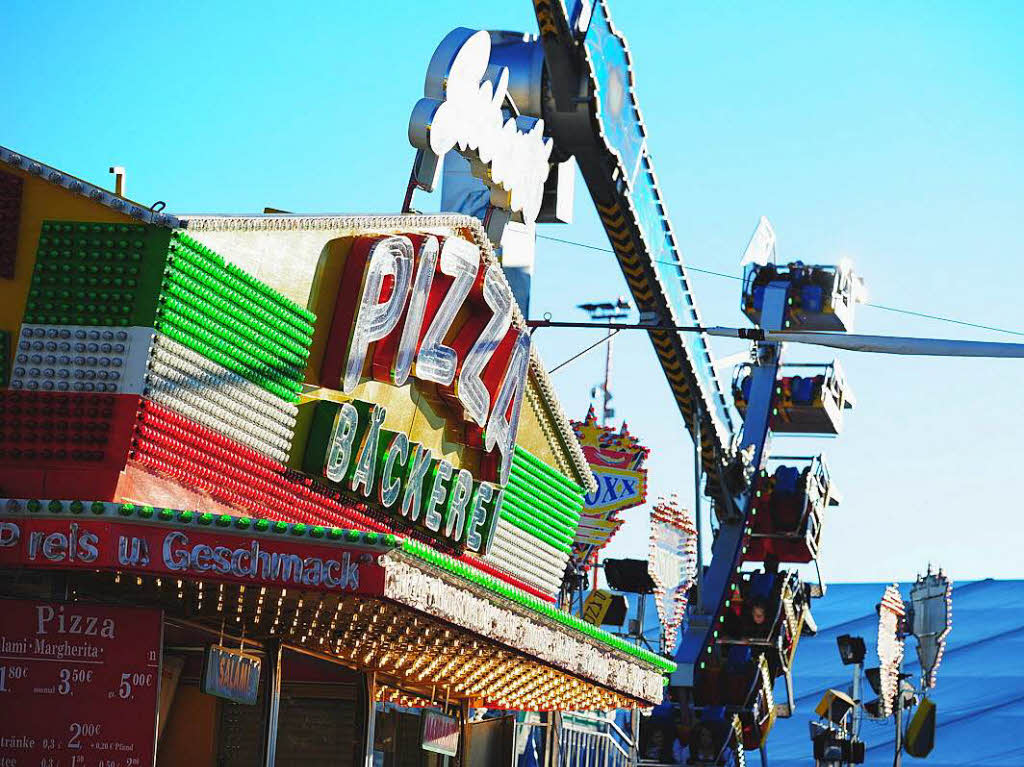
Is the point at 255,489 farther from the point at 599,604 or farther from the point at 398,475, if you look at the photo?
the point at 599,604

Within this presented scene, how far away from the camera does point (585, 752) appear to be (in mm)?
21797

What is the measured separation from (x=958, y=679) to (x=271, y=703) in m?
38.2

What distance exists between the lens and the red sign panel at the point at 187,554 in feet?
35.1

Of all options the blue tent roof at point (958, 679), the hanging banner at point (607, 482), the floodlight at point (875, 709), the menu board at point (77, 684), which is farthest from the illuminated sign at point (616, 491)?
the menu board at point (77, 684)

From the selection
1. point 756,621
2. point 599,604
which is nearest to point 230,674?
point 599,604

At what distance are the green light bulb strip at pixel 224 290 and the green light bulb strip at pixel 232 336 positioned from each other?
201 millimetres

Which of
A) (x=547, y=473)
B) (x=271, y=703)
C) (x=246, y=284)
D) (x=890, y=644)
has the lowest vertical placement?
(x=271, y=703)

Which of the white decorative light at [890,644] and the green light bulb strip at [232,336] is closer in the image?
the green light bulb strip at [232,336]

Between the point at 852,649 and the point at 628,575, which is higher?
the point at 628,575

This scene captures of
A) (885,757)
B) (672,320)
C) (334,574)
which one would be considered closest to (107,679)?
(334,574)

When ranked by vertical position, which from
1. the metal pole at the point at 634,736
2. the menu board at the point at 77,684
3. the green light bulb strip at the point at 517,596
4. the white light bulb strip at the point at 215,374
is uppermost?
the white light bulb strip at the point at 215,374

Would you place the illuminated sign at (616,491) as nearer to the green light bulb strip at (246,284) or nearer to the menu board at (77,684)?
the green light bulb strip at (246,284)

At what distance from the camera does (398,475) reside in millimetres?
16062

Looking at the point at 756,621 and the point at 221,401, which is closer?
the point at 221,401
